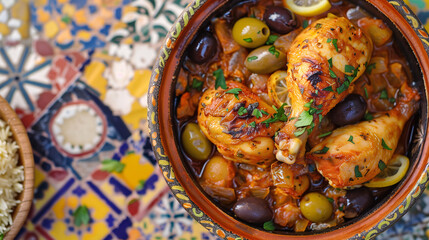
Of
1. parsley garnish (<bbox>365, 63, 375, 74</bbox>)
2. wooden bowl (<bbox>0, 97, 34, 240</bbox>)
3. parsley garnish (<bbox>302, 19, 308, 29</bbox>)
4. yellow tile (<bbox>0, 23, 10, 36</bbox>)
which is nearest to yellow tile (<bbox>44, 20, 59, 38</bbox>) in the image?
yellow tile (<bbox>0, 23, 10, 36</bbox>)

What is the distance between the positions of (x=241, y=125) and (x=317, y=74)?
430 mm

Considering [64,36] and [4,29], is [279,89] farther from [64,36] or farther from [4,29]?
[4,29]

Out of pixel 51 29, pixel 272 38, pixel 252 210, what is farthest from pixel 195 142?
pixel 51 29

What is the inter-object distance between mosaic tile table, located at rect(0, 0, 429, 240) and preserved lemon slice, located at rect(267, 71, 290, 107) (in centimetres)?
85

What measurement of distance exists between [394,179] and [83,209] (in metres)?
1.83

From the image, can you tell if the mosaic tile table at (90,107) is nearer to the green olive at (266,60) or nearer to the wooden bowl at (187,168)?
the wooden bowl at (187,168)

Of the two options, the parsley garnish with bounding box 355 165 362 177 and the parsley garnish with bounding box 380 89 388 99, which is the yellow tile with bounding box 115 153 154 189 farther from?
the parsley garnish with bounding box 380 89 388 99

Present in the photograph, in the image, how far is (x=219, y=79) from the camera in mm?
2195

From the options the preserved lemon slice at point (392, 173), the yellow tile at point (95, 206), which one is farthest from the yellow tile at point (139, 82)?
the preserved lemon slice at point (392, 173)

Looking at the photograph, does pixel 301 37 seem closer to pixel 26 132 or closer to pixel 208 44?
pixel 208 44

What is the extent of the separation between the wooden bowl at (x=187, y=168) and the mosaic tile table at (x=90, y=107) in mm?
529

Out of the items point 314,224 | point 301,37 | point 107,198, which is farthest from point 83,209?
point 301,37

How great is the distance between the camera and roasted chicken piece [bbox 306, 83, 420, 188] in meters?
2.03

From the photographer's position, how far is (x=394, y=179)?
2.11 m
